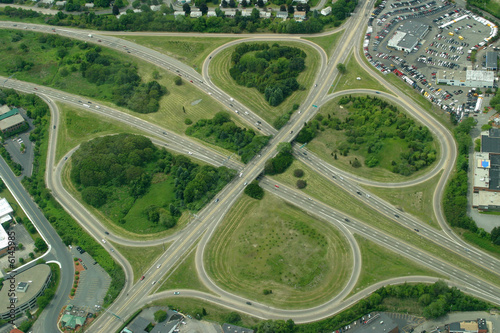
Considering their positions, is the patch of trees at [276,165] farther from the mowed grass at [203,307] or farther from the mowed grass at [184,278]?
the mowed grass at [203,307]

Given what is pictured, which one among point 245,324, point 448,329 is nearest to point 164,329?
point 245,324

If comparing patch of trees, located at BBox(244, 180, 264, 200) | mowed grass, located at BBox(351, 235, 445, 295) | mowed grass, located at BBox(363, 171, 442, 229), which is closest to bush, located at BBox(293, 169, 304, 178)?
patch of trees, located at BBox(244, 180, 264, 200)

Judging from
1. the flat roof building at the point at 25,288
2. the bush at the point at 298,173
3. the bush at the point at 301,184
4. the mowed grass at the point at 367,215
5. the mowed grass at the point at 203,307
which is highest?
the bush at the point at 298,173

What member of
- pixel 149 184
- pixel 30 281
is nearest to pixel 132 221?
pixel 149 184

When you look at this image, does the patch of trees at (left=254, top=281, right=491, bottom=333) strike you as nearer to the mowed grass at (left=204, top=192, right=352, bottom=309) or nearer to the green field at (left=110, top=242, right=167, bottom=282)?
the mowed grass at (left=204, top=192, right=352, bottom=309)

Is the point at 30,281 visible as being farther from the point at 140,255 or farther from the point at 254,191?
the point at 254,191

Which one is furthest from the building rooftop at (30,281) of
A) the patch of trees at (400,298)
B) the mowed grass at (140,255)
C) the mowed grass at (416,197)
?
the mowed grass at (416,197)
